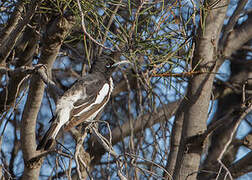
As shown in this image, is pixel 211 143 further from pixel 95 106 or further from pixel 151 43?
pixel 151 43

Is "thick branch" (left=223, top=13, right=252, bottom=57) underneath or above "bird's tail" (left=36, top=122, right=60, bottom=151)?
above

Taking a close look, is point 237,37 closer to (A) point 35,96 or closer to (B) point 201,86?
(B) point 201,86

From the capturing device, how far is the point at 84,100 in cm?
314

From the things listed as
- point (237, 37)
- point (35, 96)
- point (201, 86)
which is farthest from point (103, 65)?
point (237, 37)

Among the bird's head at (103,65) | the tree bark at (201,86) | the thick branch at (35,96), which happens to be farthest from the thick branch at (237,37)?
the thick branch at (35,96)

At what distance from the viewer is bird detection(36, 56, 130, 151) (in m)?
2.86

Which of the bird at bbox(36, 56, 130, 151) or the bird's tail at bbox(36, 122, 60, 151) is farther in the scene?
the bird at bbox(36, 56, 130, 151)

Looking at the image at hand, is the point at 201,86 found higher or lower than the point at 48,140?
higher

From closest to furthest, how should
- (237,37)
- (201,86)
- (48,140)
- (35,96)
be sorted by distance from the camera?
(48,140), (201,86), (35,96), (237,37)

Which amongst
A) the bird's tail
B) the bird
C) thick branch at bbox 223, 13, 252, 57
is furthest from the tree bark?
the bird's tail

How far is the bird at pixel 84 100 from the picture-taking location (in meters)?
2.86

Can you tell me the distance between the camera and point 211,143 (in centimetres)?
545

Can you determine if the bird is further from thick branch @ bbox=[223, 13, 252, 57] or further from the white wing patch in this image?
thick branch @ bbox=[223, 13, 252, 57]

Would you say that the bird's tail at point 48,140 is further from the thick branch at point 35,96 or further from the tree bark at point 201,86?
the tree bark at point 201,86
